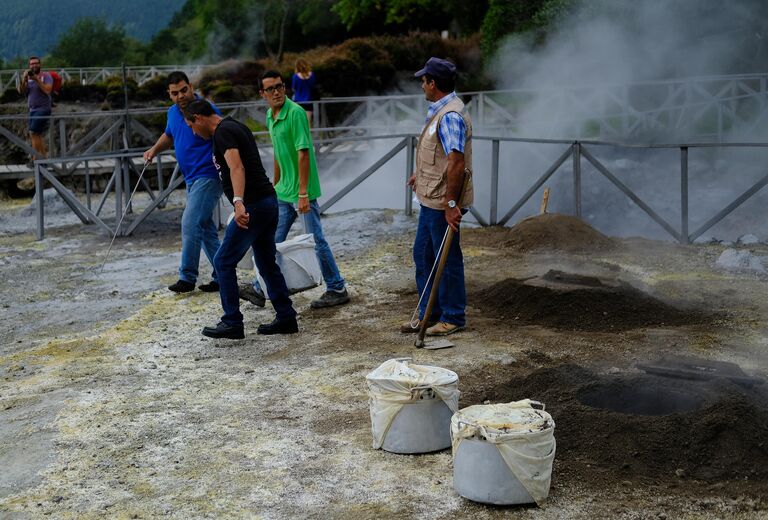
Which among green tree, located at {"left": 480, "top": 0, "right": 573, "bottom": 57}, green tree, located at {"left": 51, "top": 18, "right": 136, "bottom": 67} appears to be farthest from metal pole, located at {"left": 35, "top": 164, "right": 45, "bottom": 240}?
green tree, located at {"left": 51, "top": 18, "right": 136, "bottom": 67}

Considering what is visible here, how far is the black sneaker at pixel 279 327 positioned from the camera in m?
7.00

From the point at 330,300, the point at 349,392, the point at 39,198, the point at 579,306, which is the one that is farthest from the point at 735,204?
the point at 39,198

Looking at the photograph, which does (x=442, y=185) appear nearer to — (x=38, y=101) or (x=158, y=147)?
(x=158, y=147)

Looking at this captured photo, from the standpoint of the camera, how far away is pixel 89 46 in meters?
→ 49.7

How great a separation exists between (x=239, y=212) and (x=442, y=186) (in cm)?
131

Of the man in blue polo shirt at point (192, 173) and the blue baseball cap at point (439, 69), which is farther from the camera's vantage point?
the man in blue polo shirt at point (192, 173)

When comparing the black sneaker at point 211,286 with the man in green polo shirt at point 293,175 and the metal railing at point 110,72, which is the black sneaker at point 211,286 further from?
the metal railing at point 110,72

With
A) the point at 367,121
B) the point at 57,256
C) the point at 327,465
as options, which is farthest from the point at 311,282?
the point at 367,121

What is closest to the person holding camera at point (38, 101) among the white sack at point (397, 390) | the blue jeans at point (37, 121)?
the blue jeans at point (37, 121)

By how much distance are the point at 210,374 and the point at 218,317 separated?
61.1 inches

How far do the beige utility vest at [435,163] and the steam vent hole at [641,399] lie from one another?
175 cm

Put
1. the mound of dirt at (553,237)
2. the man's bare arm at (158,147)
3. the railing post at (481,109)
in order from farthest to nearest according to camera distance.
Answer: the railing post at (481,109) → the mound of dirt at (553,237) → the man's bare arm at (158,147)

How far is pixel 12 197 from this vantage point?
17.2m

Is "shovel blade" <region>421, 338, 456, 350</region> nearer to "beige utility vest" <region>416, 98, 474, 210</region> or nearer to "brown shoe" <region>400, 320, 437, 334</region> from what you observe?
"brown shoe" <region>400, 320, 437, 334</region>
